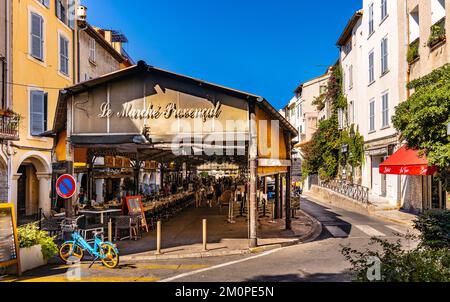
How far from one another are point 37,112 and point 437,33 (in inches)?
742

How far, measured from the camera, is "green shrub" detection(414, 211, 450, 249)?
21.6 ft

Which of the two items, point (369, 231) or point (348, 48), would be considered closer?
point (369, 231)

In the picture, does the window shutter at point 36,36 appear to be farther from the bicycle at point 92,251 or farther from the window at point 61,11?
the bicycle at point 92,251

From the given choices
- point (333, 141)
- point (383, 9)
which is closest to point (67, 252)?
point (383, 9)

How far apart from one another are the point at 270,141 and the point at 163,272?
588 centimetres

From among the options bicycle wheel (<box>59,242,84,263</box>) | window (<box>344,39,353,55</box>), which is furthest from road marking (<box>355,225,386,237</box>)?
window (<box>344,39,353,55</box>)

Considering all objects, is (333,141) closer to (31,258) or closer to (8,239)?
(31,258)

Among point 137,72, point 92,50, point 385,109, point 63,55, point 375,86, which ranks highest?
point 92,50

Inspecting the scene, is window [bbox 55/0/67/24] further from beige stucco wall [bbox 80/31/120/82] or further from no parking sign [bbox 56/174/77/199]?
no parking sign [bbox 56/174/77/199]

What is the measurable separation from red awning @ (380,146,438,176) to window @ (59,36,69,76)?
17.9 metres

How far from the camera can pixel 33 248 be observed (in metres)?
9.39

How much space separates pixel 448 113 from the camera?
1210cm

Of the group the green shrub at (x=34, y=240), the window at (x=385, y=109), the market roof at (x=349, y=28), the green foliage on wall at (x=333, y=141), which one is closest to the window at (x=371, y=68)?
the window at (x=385, y=109)
